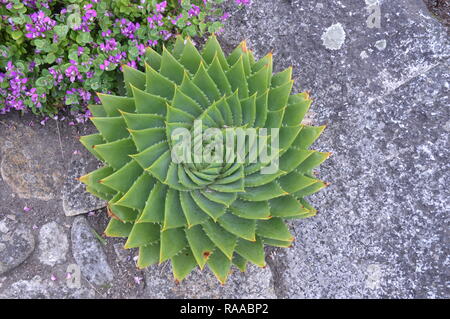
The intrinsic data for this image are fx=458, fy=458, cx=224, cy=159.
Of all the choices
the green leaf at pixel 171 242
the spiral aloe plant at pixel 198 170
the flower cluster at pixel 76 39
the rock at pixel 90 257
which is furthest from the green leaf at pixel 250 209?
the rock at pixel 90 257

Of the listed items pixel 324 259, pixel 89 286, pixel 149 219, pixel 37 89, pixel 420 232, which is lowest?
pixel 89 286

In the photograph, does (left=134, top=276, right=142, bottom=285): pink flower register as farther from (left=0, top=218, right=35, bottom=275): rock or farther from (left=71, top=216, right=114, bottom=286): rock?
(left=0, top=218, right=35, bottom=275): rock

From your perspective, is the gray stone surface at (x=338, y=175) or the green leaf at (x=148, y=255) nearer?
the green leaf at (x=148, y=255)

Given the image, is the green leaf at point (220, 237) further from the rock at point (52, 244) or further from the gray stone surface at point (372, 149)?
the rock at point (52, 244)

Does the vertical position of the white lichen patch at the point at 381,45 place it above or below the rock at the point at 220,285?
above

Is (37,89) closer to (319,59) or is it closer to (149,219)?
(149,219)

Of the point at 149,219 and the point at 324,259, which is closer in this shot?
the point at 149,219

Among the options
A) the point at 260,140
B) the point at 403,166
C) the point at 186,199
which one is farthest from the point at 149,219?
the point at 403,166
